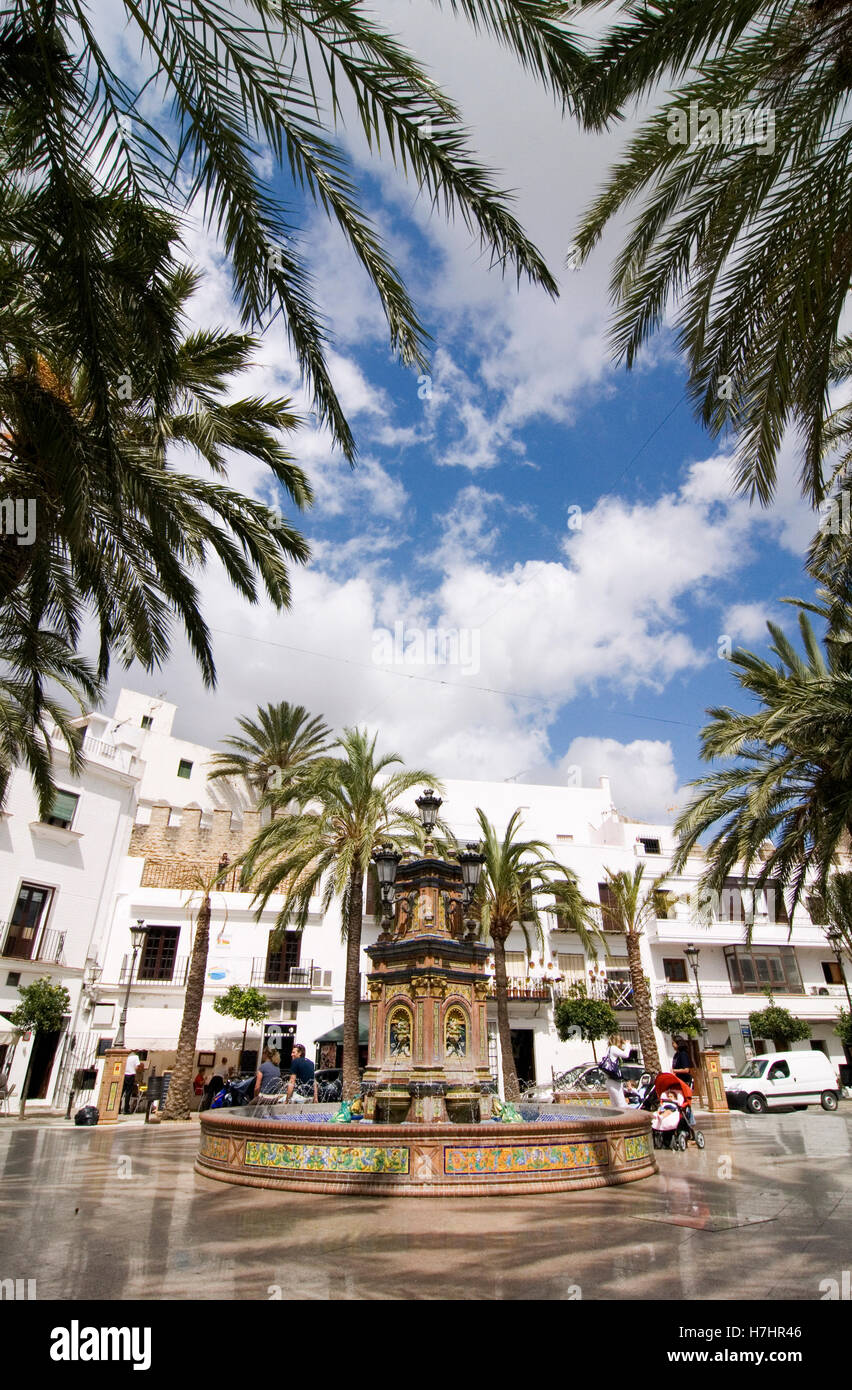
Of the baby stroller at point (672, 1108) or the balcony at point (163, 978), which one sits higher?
the balcony at point (163, 978)

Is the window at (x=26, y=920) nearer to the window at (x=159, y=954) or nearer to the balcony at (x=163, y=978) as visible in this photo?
the balcony at (x=163, y=978)

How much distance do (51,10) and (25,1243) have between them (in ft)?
25.9

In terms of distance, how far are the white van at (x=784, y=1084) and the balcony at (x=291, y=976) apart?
13181 millimetres

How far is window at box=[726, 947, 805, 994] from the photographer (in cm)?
3225

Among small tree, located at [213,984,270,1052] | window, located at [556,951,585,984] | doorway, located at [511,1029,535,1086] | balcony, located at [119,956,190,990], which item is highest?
window, located at [556,951,585,984]

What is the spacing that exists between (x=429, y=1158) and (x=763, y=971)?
2874 centimetres

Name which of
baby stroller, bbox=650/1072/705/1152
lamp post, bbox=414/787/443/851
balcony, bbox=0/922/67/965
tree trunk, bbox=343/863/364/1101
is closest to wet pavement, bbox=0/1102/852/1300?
baby stroller, bbox=650/1072/705/1152

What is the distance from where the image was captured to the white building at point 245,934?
24.5 m

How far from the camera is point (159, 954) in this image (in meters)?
26.2

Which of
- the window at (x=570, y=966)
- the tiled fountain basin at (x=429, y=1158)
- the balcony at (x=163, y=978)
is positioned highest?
the window at (x=570, y=966)

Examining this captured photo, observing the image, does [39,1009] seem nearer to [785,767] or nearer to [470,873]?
[470,873]

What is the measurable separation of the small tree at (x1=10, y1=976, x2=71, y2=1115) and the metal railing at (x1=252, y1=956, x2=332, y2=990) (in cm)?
739

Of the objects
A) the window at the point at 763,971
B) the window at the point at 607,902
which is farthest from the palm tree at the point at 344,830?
the window at the point at 763,971

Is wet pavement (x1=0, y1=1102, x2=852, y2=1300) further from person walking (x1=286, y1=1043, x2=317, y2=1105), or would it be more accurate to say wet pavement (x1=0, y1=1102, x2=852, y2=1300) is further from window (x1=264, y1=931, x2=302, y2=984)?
window (x1=264, y1=931, x2=302, y2=984)
